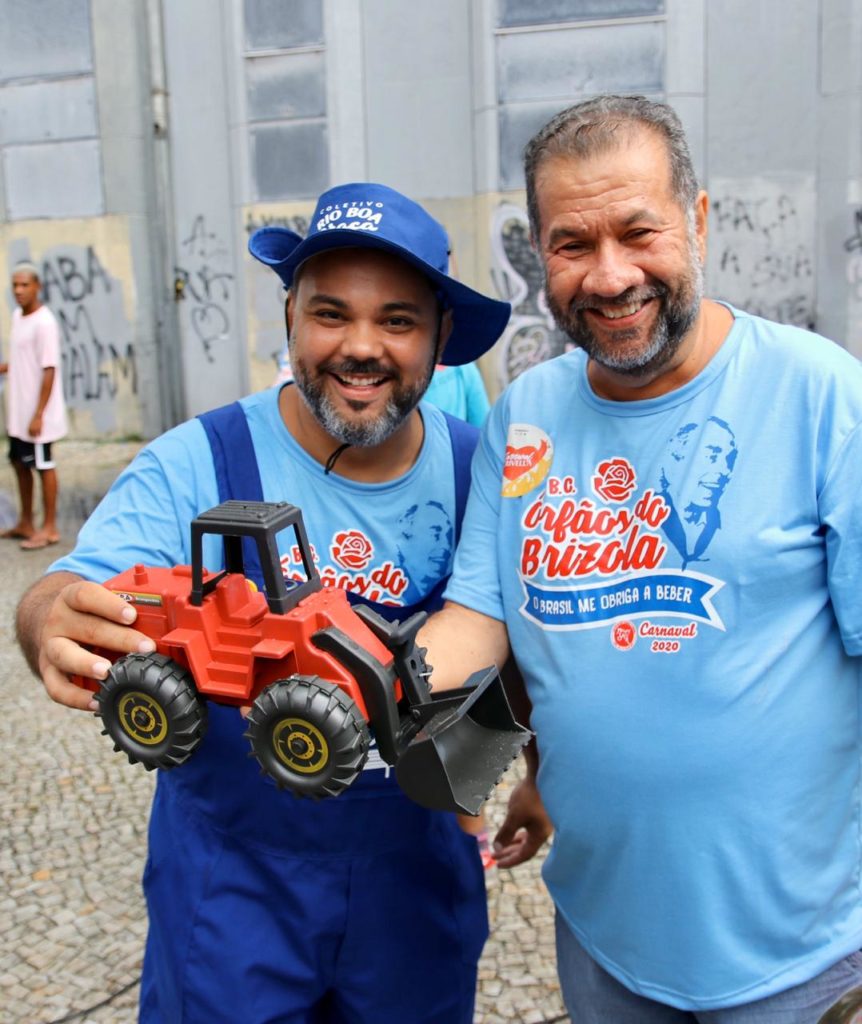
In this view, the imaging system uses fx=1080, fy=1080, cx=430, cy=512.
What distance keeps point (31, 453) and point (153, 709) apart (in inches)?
289

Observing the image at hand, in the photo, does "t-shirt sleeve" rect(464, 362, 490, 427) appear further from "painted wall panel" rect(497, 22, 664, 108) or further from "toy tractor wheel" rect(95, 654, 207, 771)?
"painted wall panel" rect(497, 22, 664, 108)

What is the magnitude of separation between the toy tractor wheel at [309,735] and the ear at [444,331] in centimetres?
101

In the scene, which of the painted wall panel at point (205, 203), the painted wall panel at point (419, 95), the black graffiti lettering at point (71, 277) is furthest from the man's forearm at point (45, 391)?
the black graffiti lettering at point (71, 277)

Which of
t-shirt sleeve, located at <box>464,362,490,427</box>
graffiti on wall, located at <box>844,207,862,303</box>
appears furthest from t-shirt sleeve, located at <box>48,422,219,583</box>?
graffiti on wall, located at <box>844,207,862,303</box>

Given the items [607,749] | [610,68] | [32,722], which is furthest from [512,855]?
[610,68]

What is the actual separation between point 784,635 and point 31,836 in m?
3.48

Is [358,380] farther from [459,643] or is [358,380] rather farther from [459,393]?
[459,393]

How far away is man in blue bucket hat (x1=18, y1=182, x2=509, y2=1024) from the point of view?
6.79 ft

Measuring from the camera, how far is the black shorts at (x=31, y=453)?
27.0 ft

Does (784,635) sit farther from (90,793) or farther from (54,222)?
(54,222)

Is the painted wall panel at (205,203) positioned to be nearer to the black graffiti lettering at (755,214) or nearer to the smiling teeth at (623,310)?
the black graffiti lettering at (755,214)

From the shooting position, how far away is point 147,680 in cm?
154

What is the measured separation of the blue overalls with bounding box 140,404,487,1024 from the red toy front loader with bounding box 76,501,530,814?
437mm

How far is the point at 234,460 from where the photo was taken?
83.6 inches
